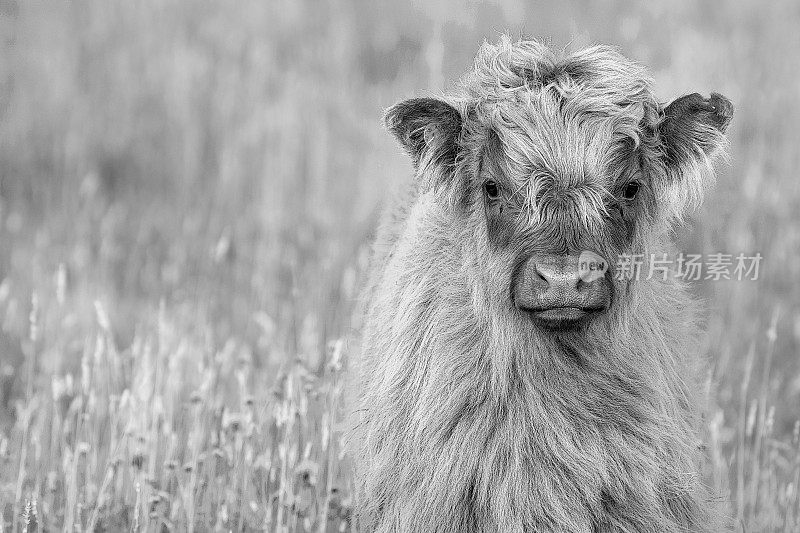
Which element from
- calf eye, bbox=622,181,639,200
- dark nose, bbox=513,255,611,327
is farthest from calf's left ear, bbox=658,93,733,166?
dark nose, bbox=513,255,611,327

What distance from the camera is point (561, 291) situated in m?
4.58

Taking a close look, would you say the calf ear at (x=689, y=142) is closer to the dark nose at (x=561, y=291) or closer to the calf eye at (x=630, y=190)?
the calf eye at (x=630, y=190)

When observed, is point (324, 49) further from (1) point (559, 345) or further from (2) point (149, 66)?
(1) point (559, 345)

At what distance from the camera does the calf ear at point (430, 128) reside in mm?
5277

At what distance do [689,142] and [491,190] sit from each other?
0.95m

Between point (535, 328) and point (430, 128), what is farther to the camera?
point (430, 128)

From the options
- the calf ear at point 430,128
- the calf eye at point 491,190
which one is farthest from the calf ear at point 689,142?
the calf ear at point 430,128

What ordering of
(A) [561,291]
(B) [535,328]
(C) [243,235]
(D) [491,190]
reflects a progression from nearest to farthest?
(A) [561,291], (B) [535,328], (D) [491,190], (C) [243,235]

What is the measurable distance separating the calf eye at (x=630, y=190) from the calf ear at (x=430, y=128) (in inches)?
31.2

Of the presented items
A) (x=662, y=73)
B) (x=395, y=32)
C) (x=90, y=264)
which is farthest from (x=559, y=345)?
(x=395, y=32)

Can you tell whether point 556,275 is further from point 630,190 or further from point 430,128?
point 430,128

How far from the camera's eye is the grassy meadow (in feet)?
19.6

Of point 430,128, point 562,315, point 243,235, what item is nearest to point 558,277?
point 562,315

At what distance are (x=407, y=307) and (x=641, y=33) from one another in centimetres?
961
